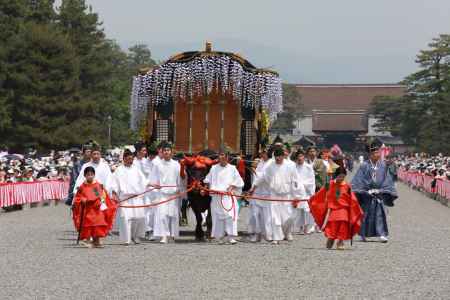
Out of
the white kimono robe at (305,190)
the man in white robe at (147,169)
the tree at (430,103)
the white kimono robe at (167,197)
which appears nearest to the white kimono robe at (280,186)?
the white kimono robe at (167,197)

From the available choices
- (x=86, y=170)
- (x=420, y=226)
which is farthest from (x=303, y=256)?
(x=420, y=226)

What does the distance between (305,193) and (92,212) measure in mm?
5375

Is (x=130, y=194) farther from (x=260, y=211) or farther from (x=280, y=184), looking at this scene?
(x=280, y=184)

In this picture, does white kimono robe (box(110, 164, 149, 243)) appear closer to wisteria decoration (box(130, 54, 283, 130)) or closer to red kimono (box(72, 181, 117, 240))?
red kimono (box(72, 181, 117, 240))

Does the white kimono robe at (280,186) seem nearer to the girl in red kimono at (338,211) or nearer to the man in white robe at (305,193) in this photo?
the girl in red kimono at (338,211)

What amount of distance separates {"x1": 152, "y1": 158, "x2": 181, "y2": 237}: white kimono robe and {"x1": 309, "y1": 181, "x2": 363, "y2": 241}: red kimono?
239cm

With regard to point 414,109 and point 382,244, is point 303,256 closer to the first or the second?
point 382,244

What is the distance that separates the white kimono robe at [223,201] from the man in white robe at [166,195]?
1.94 ft

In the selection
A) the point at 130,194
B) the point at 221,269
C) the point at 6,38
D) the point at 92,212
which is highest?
the point at 6,38

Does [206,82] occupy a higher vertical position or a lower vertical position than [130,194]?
higher

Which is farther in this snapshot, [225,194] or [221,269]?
[225,194]

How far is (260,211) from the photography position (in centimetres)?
1672

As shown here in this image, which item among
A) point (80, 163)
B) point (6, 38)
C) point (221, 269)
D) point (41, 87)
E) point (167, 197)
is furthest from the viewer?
point (6, 38)

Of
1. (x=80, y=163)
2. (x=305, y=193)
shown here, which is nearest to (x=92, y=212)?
(x=80, y=163)
